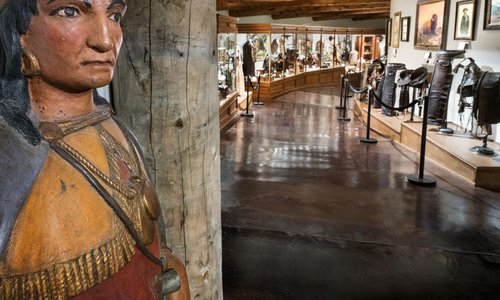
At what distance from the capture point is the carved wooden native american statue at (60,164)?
32.8 inches

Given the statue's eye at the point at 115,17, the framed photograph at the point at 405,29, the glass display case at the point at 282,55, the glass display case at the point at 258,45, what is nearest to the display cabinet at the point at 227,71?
the glass display case at the point at 258,45

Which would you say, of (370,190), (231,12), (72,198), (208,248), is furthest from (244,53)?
(72,198)

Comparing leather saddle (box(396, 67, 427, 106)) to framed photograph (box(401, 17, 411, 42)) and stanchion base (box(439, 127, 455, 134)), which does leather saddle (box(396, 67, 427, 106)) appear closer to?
stanchion base (box(439, 127, 455, 134))

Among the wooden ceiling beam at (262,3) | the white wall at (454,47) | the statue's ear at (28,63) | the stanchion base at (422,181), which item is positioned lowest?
the stanchion base at (422,181)

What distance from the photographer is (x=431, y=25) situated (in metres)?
8.43

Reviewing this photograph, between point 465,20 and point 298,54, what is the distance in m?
8.09

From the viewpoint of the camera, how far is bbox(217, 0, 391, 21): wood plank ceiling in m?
11.3

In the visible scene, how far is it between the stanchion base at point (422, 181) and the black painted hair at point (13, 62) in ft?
16.4

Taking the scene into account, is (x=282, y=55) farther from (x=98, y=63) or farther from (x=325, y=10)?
(x=98, y=63)

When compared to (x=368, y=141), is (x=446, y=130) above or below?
above

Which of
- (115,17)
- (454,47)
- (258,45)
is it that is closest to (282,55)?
(258,45)

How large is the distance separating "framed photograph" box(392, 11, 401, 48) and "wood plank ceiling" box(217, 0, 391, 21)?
1271 millimetres

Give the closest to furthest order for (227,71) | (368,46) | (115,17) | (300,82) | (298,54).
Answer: (115,17)
(227,71)
(298,54)
(300,82)
(368,46)

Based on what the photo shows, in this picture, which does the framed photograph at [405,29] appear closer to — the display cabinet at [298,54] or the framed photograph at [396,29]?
the framed photograph at [396,29]
